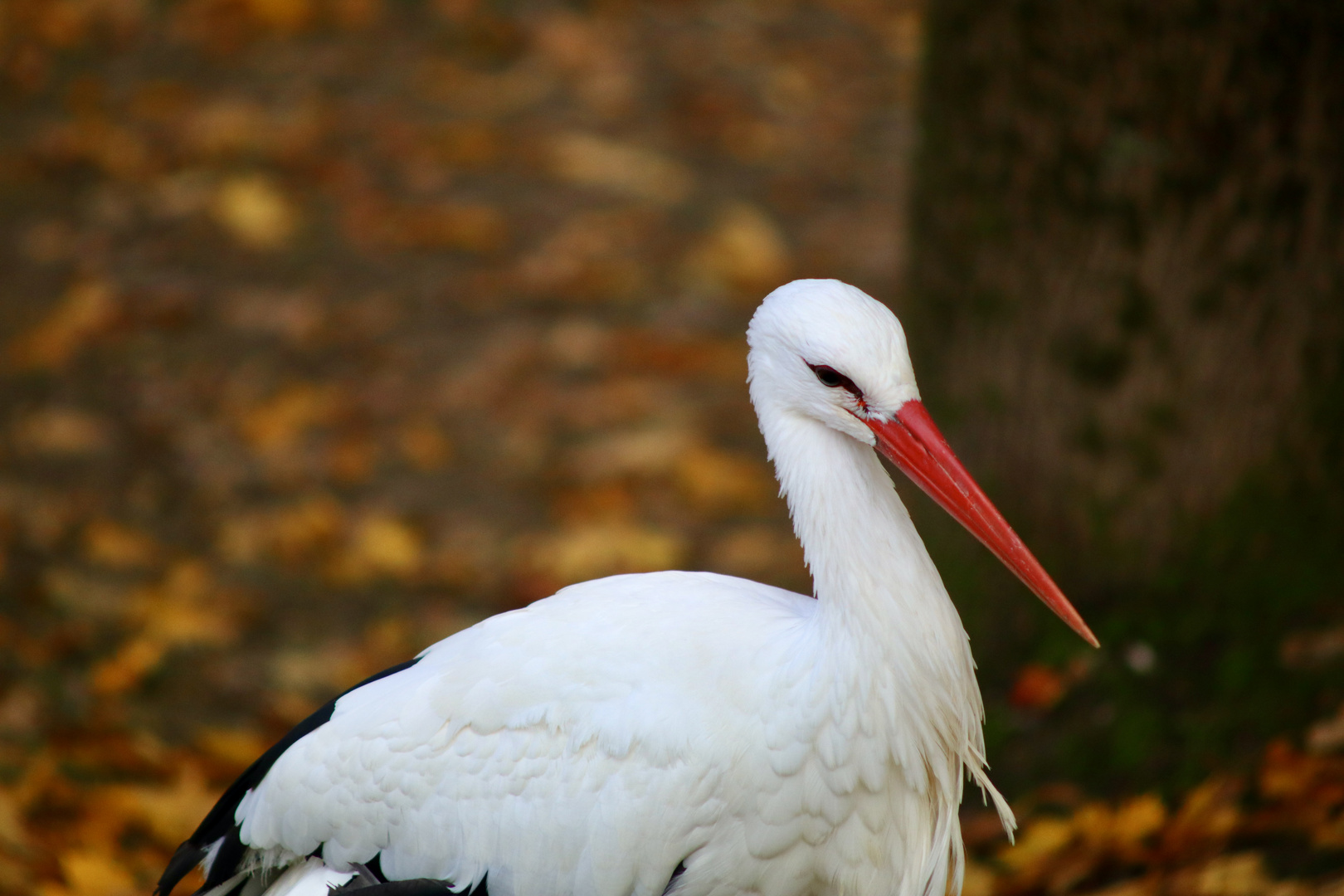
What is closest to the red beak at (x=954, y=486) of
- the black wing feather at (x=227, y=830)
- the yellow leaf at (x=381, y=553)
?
the black wing feather at (x=227, y=830)

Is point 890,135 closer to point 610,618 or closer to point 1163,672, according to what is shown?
point 1163,672

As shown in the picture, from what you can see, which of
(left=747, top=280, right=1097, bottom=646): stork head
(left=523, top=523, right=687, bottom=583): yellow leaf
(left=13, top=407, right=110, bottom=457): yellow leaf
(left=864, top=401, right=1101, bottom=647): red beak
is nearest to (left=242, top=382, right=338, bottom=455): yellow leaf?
(left=13, top=407, right=110, bottom=457): yellow leaf

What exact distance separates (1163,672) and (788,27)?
459 centimetres

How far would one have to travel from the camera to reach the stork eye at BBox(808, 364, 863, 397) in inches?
80.0

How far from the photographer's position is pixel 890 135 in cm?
612

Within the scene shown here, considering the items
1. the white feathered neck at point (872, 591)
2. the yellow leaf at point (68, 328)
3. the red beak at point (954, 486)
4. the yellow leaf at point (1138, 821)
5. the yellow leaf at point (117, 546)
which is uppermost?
the red beak at point (954, 486)

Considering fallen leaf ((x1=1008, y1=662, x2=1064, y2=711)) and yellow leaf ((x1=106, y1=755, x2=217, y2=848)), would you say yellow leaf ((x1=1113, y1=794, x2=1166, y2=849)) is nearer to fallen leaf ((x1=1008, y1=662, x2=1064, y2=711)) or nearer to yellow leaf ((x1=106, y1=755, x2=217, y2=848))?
fallen leaf ((x1=1008, y1=662, x2=1064, y2=711))

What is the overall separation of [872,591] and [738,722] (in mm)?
317

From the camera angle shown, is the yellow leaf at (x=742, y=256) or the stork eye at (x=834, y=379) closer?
the stork eye at (x=834, y=379)

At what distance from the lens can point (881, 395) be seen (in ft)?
6.56

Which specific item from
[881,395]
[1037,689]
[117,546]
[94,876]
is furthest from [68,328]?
[881,395]

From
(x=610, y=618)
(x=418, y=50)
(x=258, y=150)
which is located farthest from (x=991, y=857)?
(x=418, y=50)

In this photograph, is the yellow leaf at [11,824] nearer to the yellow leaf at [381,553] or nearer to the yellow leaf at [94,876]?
the yellow leaf at [94,876]

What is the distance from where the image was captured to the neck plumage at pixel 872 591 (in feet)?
6.95
